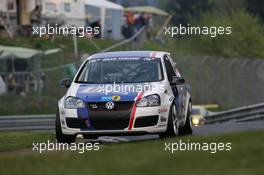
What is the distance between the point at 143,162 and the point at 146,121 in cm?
539

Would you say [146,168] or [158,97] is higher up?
[146,168]

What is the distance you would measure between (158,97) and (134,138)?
2018 millimetres

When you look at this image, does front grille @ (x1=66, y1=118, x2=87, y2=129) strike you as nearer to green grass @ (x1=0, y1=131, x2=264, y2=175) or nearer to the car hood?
the car hood

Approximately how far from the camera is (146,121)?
14.0 metres

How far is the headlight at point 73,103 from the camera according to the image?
46.4 ft

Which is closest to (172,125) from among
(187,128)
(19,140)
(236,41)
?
(187,128)

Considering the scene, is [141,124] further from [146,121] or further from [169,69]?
[169,69]

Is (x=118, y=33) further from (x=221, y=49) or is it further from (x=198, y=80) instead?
(x=198, y=80)

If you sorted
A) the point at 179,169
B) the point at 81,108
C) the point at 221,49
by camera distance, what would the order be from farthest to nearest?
the point at 221,49
the point at 81,108
the point at 179,169

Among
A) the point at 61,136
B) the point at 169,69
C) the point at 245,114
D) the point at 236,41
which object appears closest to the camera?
the point at 61,136

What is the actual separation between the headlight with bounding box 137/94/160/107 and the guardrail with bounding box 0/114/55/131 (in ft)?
37.2

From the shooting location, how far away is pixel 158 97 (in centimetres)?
1423

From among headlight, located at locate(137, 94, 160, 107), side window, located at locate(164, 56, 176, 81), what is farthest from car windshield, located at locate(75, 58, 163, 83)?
headlight, located at locate(137, 94, 160, 107)

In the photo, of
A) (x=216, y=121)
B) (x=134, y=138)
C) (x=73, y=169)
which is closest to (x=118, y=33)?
(x=216, y=121)
